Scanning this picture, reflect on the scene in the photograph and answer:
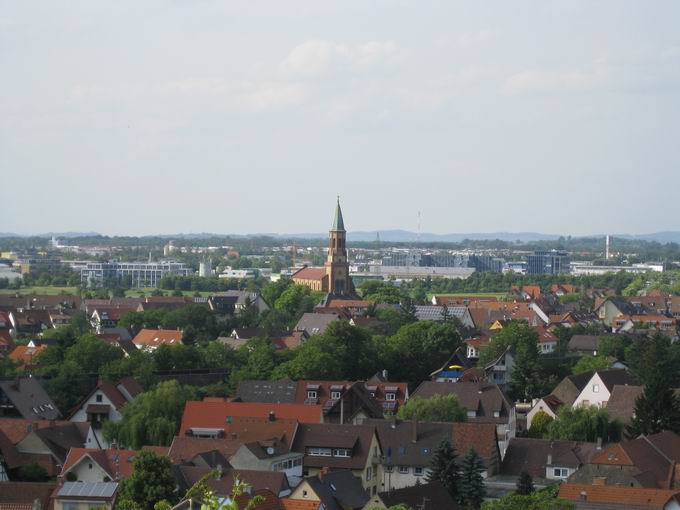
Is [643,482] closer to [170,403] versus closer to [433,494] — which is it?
[433,494]

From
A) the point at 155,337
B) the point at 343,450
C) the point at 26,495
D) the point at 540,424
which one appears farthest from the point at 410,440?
the point at 155,337

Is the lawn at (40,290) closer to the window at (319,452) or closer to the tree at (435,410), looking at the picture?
the tree at (435,410)

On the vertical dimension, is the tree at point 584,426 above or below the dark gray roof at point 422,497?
below

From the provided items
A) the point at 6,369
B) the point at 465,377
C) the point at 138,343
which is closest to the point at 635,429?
the point at 465,377

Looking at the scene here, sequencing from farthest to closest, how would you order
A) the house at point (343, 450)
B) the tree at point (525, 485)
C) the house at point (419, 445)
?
the house at point (419, 445) → the house at point (343, 450) → the tree at point (525, 485)

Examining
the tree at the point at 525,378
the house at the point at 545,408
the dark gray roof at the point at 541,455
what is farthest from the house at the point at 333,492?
the tree at the point at 525,378

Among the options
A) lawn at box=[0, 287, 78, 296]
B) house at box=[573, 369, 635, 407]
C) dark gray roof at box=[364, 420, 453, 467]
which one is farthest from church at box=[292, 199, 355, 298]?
dark gray roof at box=[364, 420, 453, 467]

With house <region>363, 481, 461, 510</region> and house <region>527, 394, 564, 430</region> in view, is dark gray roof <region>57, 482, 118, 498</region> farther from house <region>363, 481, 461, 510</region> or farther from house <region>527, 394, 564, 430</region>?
house <region>527, 394, 564, 430</region>
